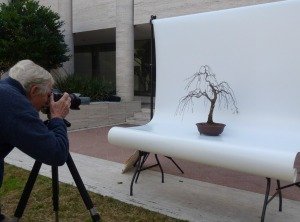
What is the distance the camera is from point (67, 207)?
3.33 m

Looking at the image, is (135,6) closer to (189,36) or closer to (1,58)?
(1,58)

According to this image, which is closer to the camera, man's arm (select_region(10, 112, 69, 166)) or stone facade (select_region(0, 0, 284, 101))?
man's arm (select_region(10, 112, 69, 166))

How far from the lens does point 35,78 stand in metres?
1.86

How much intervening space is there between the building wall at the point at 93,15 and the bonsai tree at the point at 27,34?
4.26 feet

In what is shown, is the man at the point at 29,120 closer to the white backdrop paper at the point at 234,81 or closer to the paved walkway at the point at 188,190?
the white backdrop paper at the point at 234,81

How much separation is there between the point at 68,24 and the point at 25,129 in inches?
338

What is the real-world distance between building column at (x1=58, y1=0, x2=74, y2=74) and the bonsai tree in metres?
0.84

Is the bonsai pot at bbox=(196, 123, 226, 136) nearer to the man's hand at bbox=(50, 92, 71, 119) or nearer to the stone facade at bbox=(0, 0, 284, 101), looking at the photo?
the man's hand at bbox=(50, 92, 71, 119)

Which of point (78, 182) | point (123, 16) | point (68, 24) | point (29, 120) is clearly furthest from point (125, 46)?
point (29, 120)

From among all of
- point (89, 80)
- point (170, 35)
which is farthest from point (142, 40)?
point (170, 35)

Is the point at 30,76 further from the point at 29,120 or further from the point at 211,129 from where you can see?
the point at 211,129

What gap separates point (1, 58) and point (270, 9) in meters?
6.80

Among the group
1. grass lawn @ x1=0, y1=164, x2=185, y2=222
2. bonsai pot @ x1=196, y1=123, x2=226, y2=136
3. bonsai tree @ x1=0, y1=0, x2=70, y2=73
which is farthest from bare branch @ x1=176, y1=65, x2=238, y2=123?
bonsai tree @ x1=0, y1=0, x2=70, y2=73

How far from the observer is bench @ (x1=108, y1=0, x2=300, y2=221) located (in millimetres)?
2953
